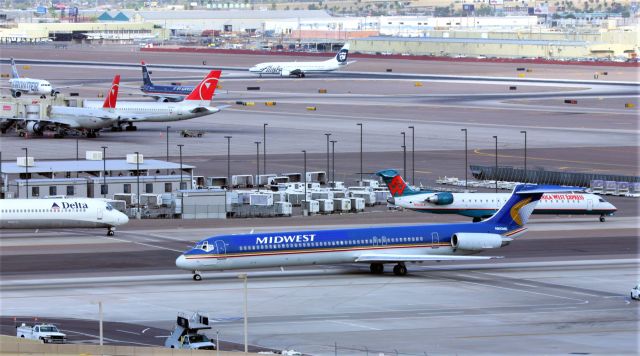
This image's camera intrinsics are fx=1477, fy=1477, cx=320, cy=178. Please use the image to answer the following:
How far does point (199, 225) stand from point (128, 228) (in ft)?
16.8

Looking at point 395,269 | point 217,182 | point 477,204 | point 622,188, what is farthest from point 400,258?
point 622,188

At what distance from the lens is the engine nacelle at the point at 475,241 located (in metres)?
81.7

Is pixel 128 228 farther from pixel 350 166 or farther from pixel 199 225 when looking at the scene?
pixel 350 166

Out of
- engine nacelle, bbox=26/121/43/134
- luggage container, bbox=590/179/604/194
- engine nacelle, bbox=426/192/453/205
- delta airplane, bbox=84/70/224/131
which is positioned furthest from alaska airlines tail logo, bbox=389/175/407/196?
engine nacelle, bbox=26/121/43/134

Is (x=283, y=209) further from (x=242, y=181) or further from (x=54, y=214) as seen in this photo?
(x=54, y=214)

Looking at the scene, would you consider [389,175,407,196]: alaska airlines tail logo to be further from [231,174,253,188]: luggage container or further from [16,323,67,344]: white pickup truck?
[16,323,67,344]: white pickup truck

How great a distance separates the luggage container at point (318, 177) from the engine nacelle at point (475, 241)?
162 ft

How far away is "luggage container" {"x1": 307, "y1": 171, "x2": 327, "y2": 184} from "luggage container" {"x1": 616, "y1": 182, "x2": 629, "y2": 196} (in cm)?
2557

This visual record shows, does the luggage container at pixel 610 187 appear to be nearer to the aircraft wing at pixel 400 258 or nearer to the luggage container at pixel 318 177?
the luggage container at pixel 318 177

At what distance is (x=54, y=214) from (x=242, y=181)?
117ft

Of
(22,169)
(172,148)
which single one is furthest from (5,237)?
(172,148)

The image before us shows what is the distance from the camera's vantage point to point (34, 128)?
168625 millimetres

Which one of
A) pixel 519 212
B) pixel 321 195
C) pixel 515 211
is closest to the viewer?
pixel 515 211

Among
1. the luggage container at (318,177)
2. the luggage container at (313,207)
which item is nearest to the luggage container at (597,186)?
the luggage container at (318,177)
